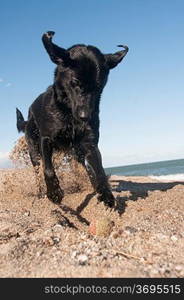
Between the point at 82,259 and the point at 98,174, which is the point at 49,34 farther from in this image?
the point at 82,259

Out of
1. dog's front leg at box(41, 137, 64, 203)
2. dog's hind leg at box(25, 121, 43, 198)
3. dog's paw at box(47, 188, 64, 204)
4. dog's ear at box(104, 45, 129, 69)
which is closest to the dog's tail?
dog's hind leg at box(25, 121, 43, 198)

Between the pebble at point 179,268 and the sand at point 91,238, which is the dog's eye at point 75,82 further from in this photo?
the pebble at point 179,268

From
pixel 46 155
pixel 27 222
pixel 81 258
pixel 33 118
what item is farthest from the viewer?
pixel 33 118

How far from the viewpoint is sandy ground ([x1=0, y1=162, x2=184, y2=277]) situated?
114 inches

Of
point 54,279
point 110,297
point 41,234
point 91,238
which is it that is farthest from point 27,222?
point 110,297

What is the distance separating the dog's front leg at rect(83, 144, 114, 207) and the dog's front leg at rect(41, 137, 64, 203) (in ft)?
1.62

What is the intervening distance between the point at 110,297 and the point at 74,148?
4.20 m

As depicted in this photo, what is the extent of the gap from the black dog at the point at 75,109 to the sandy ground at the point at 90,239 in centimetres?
37

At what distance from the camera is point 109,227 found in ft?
13.6

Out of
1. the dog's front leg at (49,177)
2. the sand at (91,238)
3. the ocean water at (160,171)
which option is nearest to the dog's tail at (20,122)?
the dog's front leg at (49,177)

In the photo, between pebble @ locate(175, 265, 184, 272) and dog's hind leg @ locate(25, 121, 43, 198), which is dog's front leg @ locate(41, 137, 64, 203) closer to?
dog's hind leg @ locate(25, 121, 43, 198)

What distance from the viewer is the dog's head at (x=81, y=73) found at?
214 inches

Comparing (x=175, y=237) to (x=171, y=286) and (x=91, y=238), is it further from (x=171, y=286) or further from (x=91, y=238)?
(x=171, y=286)

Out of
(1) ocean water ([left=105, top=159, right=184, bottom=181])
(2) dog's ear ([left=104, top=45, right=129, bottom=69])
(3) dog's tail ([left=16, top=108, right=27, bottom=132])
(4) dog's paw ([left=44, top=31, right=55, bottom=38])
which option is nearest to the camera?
(4) dog's paw ([left=44, top=31, right=55, bottom=38])
